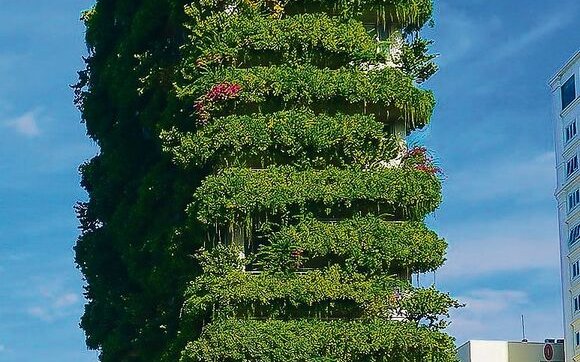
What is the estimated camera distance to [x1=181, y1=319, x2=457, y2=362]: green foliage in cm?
2256

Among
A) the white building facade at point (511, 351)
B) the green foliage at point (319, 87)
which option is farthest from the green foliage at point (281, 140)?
the white building facade at point (511, 351)

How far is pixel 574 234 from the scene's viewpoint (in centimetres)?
8556

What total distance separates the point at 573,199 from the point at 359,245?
65.6 m

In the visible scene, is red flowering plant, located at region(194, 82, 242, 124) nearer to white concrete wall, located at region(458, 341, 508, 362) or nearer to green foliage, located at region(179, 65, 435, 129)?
green foliage, located at region(179, 65, 435, 129)

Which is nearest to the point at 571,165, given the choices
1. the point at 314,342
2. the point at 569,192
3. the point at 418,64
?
the point at 569,192

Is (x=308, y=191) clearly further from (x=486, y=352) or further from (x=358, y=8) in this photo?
(x=486, y=352)

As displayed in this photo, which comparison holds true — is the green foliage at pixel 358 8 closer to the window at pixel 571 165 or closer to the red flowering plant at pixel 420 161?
the red flowering plant at pixel 420 161

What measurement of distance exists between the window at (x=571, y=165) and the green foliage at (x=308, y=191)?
64.1 m

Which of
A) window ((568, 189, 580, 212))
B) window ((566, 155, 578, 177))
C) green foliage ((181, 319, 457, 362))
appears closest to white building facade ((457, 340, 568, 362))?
window ((568, 189, 580, 212))

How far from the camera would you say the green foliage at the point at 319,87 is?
79.8ft

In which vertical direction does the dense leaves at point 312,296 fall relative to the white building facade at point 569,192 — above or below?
below

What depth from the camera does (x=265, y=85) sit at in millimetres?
24312

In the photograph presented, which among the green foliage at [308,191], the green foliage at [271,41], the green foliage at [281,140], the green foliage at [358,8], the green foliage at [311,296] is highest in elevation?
the green foliage at [358,8]

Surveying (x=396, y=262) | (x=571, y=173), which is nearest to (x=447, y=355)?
(x=396, y=262)
